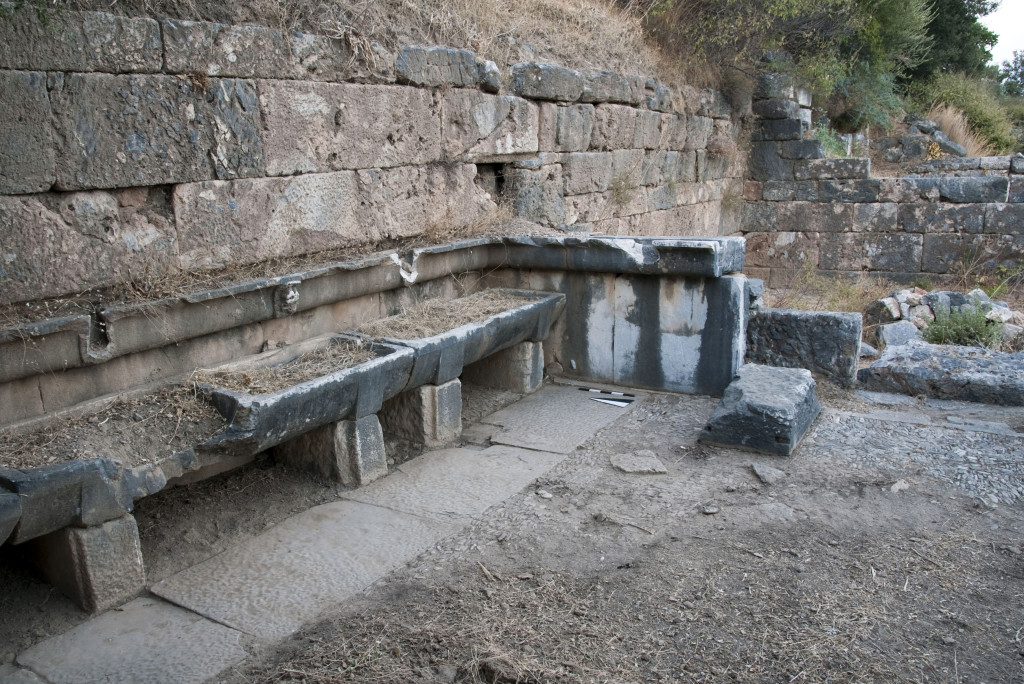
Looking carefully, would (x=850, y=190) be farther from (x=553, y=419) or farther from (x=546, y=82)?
(x=553, y=419)

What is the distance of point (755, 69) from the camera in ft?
35.9

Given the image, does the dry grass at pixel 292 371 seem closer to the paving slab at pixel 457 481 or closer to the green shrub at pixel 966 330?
the paving slab at pixel 457 481

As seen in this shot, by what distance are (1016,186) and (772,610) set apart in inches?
389

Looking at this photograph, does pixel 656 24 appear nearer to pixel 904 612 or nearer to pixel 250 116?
pixel 250 116

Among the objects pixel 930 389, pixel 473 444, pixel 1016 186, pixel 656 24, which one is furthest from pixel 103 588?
pixel 1016 186

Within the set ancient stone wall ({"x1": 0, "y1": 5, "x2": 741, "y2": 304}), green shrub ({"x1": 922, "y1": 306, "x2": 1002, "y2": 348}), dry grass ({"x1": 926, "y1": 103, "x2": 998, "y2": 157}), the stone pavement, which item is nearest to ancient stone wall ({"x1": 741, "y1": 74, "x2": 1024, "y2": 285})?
dry grass ({"x1": 926, "y1": 103, "x2": 998, "y2": 157})

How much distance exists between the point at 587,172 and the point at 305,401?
4818 millimetres

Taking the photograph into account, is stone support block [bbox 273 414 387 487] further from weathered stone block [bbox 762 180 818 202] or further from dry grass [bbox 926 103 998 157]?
dry grass [bbox 926 103 998 157]

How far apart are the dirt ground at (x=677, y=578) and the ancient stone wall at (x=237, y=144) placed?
49.8 inches

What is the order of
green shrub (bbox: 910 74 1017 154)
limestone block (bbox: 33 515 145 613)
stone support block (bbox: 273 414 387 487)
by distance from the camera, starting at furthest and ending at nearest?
green shrub (bbox: 910 74 1017 154) < stone support block (bbox: 273 414 387 487) < limestone block (bbox: 33 515 145 613)

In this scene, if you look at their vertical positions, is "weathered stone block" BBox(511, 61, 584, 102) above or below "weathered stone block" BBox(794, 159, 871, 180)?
above

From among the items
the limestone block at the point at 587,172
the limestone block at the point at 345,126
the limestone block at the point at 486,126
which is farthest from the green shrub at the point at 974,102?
the limestone block at the point at 345,126

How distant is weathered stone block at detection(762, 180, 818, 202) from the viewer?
11.6 metres

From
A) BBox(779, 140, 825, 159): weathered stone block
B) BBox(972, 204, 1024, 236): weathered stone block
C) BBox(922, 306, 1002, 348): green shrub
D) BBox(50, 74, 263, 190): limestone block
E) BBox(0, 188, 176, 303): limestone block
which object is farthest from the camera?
BBox(779, 140, 825, 159): weathered stone block
